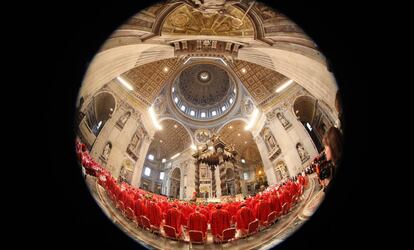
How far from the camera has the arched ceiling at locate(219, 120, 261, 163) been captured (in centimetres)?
2272

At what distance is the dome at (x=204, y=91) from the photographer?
2175cm

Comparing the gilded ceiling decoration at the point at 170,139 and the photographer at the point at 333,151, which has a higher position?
the gilded ceiling decoration at the point at 170,139

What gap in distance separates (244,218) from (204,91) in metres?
19.4

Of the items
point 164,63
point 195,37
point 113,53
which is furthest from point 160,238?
point 164,63

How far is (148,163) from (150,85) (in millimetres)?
13038

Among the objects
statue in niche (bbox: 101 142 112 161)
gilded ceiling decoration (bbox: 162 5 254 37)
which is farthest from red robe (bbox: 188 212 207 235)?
statue in niche (bbox: 101 142 112 161)

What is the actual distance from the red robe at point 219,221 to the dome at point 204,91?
52.8ft

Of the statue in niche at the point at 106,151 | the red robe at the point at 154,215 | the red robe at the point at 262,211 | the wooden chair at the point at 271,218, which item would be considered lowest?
the wooden chair at the point at 271,218

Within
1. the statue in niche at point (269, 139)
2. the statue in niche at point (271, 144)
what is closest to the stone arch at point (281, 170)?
the statue in niche at point (271, 144)

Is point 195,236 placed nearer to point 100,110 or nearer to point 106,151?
point 106,151

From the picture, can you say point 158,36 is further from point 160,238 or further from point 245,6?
point 160,238

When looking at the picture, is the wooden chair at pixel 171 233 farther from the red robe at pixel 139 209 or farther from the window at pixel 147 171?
the window at pixel 147 171

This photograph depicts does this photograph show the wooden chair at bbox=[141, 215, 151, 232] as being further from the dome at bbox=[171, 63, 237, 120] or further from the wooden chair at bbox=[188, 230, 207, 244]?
the dome at bbox=[171, 63, 237, 120]

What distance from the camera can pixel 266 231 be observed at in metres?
5.16
